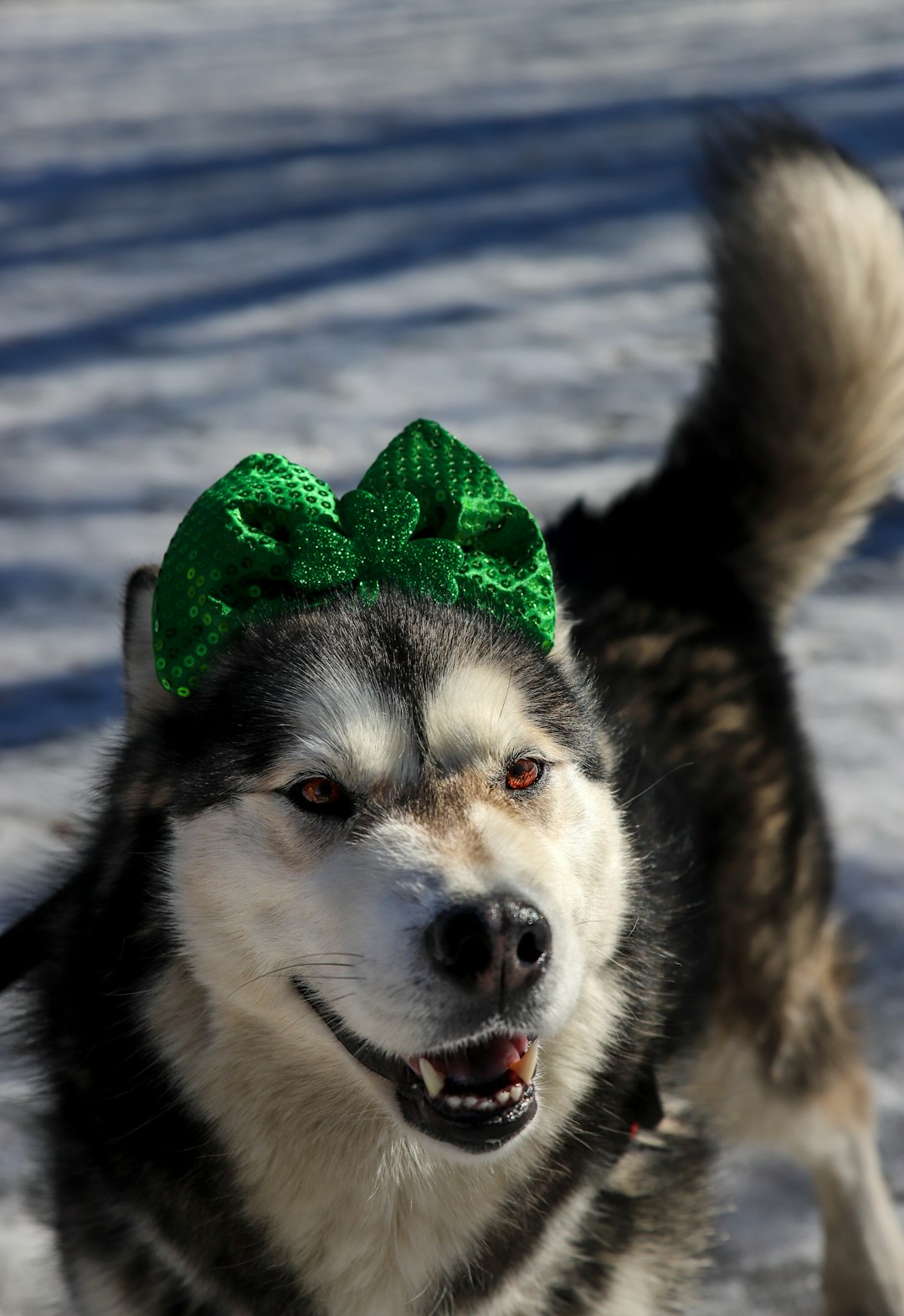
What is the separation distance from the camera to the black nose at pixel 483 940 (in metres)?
1.24

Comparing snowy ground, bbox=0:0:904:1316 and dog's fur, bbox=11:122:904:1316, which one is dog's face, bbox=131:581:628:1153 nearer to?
dog's fur, bbox=11:122:904:1316

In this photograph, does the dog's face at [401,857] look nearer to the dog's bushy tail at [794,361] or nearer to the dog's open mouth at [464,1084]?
the dog's open mouth at [464,1084]

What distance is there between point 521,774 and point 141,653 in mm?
525

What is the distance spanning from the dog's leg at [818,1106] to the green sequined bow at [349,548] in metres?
0.92

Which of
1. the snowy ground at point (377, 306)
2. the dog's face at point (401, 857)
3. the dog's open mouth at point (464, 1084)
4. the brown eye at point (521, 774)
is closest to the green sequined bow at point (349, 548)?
the dog's face at point (401, 857)

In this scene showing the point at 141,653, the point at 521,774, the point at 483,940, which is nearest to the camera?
the point at 483,940

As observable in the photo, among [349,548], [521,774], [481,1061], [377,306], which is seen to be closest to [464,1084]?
[481,1061]

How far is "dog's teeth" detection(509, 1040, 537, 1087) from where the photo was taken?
4.62 ft

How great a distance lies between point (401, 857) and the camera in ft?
4.31

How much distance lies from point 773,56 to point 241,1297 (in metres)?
8.78

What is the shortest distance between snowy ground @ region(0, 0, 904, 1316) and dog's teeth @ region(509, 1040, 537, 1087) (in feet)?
2.73

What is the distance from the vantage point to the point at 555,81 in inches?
336

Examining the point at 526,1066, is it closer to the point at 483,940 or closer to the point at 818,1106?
the point at 483,940

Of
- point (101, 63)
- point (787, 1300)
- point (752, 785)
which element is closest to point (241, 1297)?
point (787, 1300)
